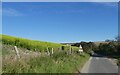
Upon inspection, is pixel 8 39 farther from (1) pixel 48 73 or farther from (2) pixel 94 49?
(2) pixel 94 49

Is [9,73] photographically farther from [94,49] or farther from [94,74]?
[94,49]

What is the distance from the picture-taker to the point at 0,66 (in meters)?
14.5

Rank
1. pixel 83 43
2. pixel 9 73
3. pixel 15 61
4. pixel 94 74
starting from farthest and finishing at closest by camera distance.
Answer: pixel 83 43, pixel 94 74, pixel 15 61, pixel 9 73

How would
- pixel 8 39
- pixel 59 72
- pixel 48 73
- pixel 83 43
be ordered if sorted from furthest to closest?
1. pixel 83 43
2. pixel 8 39
3. pixel 59 72
4. pixel 48 73

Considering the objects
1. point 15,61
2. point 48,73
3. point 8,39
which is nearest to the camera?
point 15,61

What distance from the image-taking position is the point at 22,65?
15.3 meters

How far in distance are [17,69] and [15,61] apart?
1593mm

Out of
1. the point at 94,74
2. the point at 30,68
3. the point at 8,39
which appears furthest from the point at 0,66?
the point at 8,39

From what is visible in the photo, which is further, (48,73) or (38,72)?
(48,73)

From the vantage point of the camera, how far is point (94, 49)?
182375mm

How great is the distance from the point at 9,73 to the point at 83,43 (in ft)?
536

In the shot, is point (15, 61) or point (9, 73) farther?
point (15, 61)

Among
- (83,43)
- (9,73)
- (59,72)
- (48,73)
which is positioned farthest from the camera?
(83,43)

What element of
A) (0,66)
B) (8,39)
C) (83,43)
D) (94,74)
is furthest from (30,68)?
(83,43)
